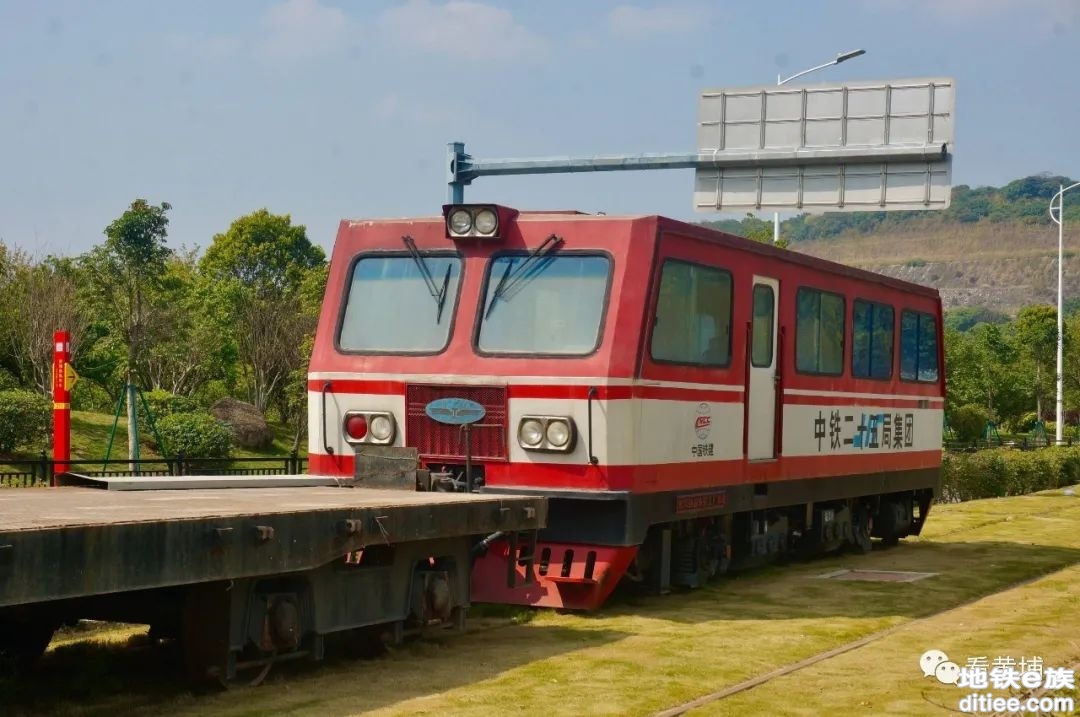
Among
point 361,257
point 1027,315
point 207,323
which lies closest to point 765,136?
point 361,257

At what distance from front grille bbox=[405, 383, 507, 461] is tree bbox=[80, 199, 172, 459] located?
32043 mm

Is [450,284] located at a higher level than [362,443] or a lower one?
higher

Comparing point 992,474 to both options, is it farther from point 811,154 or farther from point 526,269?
point 526,269

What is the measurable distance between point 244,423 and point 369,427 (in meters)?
27.6

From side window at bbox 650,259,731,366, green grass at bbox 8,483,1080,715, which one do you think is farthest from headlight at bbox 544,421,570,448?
green grass at bbox 8,483,1080,715

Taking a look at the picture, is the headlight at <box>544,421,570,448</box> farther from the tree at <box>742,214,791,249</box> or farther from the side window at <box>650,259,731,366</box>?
the tree at <box>742,214,791,249</box>

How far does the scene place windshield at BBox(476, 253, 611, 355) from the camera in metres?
11.7

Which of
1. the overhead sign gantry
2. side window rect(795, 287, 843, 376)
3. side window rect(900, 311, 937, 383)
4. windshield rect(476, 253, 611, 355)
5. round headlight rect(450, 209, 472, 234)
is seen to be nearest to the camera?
windshield rect(476, 253, 611, 355)

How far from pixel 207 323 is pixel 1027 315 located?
6412 centimetres

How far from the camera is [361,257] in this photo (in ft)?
41.7

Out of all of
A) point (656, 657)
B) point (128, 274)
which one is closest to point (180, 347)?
point (128, 274)

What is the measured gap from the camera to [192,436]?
108 feet

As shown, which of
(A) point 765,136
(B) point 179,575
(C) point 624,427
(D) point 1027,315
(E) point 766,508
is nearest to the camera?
(B) point 179,575

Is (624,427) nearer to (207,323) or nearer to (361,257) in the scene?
(361,257)
